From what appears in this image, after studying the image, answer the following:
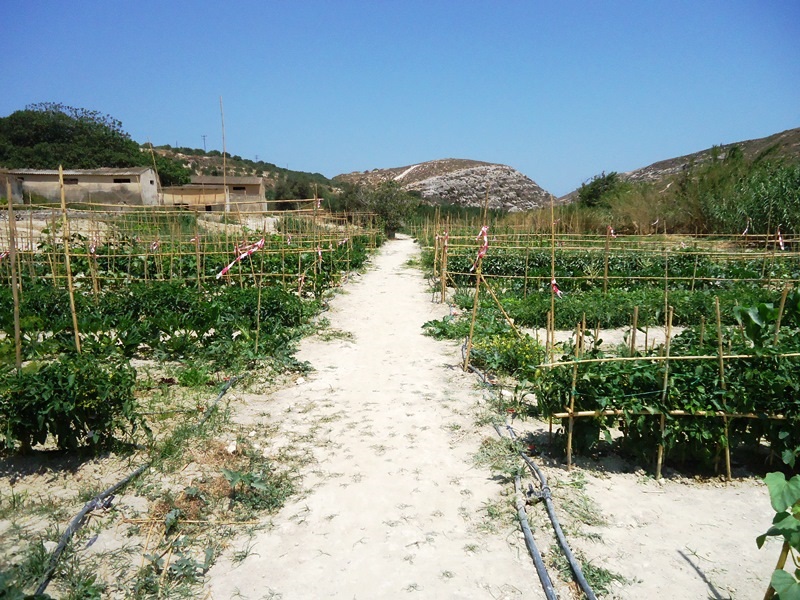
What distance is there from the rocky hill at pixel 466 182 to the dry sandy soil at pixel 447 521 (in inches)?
1926

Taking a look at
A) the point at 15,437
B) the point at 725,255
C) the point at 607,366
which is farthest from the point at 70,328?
the point at 725,255

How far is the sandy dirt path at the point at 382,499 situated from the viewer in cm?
299

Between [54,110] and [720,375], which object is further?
[54,110]

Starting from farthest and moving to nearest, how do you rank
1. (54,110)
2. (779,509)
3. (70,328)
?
1. (54,110)
2. (70,328)
3. (779,509)

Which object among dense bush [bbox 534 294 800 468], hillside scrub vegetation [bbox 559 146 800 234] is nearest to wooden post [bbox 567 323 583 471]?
dense bush [bbox 534 294 800 468]

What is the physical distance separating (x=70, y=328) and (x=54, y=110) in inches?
2144

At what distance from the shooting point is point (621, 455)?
4465 mm

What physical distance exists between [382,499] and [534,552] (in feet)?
3.71

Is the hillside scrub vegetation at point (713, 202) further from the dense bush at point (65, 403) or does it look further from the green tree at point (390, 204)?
the dense bush at point (65, 403)

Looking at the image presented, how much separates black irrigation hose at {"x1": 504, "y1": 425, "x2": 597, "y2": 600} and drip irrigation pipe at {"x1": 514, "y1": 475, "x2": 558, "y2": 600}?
142 millimetres

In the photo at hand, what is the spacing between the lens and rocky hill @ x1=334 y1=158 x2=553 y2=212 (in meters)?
55.9

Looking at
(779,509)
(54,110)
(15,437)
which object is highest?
(54,110)

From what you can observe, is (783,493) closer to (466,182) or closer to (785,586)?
(785,586)

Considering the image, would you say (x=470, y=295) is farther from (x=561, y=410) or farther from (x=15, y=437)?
(x=15, y=437)
